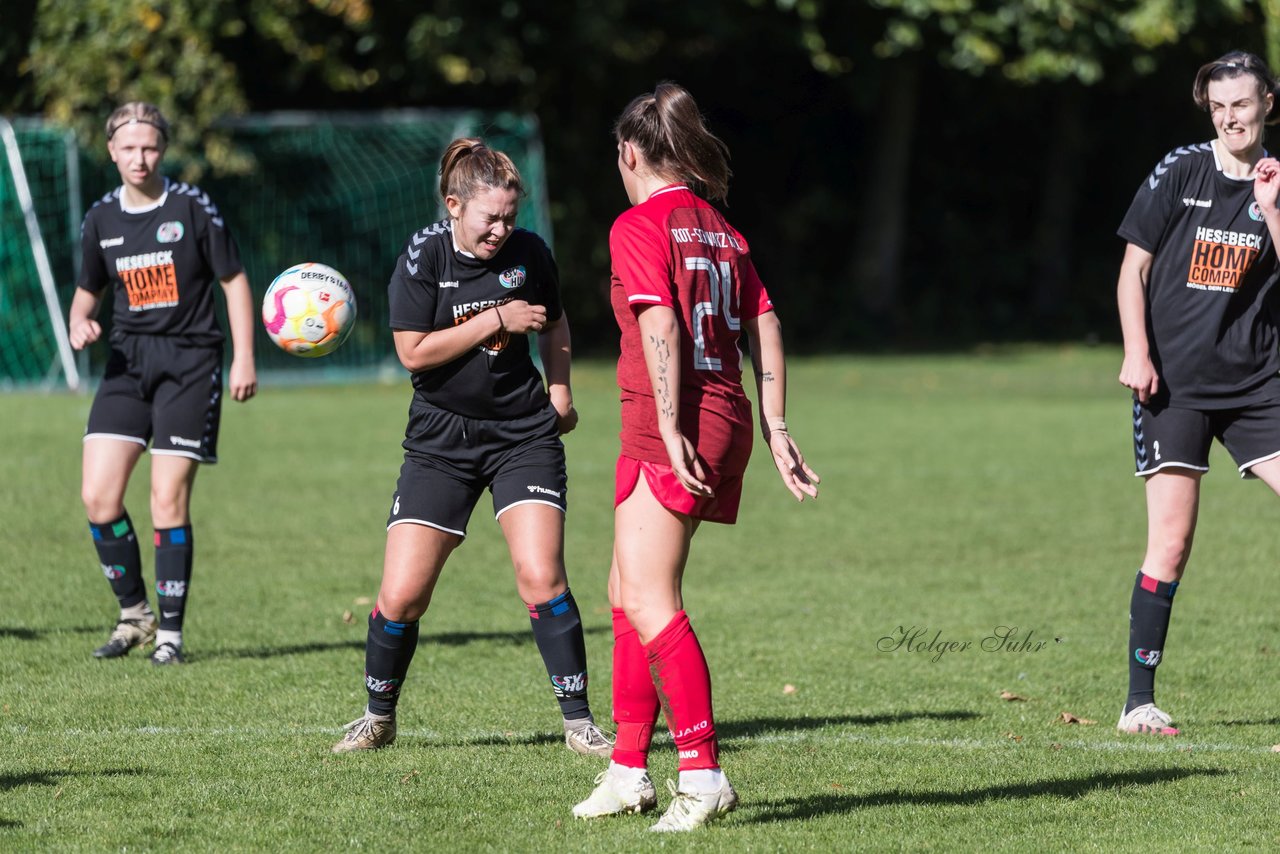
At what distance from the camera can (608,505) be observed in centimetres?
1185

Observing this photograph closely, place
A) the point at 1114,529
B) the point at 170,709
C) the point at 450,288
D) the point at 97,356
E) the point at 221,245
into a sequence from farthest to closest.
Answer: the point at 97,356
the point at 1114,529
the point at 221,245
the point at 170,709
the point at 450,288

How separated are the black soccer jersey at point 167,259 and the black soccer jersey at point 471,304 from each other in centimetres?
190

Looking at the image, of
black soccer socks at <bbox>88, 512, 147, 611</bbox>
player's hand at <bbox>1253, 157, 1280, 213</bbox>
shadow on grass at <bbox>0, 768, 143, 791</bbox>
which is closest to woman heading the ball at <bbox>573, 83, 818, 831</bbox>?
shadow on grass at <bbox>0, 768, 143, 791</bbox>

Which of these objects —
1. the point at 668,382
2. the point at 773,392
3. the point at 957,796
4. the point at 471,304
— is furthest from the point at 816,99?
the point at 668,382

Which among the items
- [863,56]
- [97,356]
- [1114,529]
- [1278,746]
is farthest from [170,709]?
[863,56]

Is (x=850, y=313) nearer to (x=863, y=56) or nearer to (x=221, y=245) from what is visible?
(x=863, y=56)

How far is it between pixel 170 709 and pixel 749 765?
2153 millimetres

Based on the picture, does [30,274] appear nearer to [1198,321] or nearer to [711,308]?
[1198,321]

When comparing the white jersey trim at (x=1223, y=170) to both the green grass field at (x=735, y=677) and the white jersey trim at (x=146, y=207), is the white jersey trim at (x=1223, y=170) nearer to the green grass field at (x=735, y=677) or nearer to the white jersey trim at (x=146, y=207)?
the green grass field at (x=735, y=677)

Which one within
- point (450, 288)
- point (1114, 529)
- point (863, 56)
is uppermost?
point (863, 56)

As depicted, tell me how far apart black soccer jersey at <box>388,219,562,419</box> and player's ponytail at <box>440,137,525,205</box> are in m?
0.18

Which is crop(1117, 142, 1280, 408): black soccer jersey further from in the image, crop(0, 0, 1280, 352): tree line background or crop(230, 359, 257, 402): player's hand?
crop(0, 0, 1280, 352): tree line background

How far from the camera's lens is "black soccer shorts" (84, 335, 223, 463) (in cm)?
700

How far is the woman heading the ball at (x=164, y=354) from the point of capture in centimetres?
702
